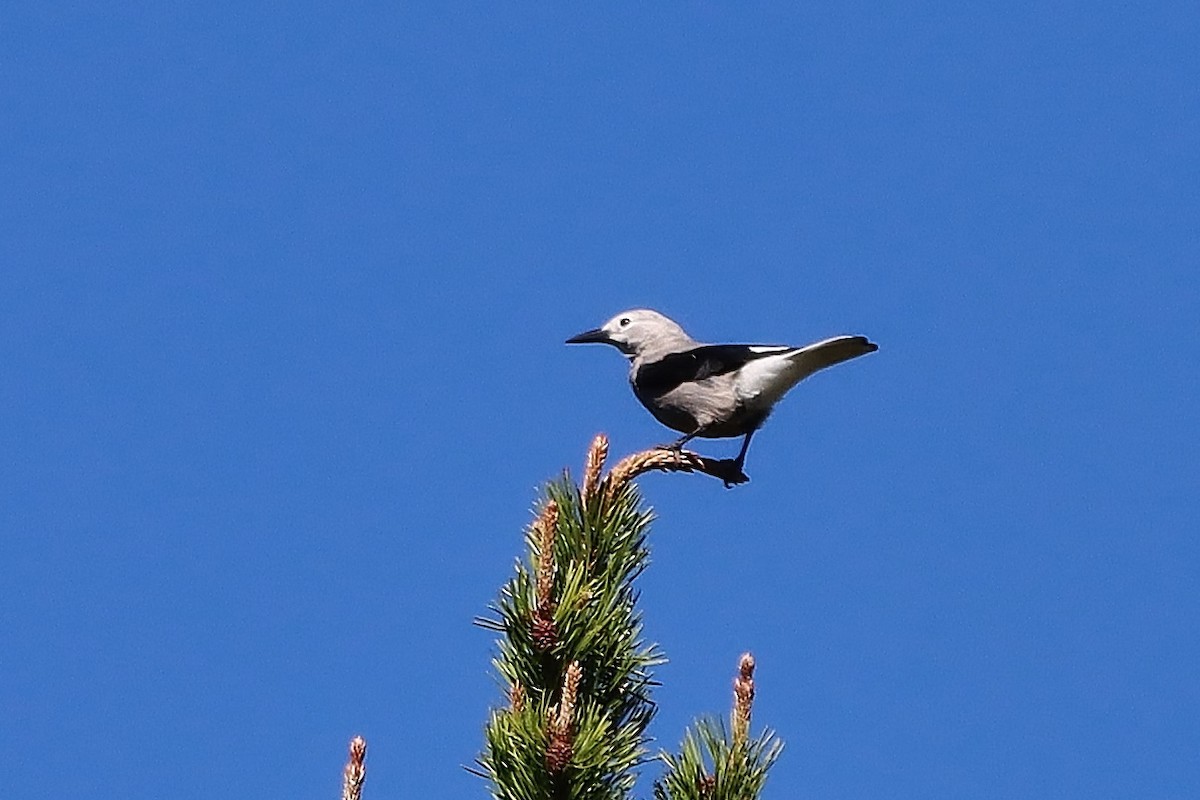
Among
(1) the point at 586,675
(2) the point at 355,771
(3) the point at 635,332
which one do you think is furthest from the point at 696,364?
(2) the point at 355,771

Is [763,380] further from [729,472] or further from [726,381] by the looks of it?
[729,472]

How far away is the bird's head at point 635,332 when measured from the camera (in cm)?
774

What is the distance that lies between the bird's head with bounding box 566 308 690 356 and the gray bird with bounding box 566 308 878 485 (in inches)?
21.3

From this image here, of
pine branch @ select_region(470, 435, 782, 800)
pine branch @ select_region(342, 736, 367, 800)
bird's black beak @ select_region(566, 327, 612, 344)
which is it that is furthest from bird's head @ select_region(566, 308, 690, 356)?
pine branch @ select_region(342, 736, 367, 800)

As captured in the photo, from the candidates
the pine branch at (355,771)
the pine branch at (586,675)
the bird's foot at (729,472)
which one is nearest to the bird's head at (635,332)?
the bird's foot at (729,472)

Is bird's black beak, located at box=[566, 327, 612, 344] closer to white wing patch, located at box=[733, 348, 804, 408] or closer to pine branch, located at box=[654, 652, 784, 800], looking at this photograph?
white wing patch, located at box=[733, 348, 804, 408]

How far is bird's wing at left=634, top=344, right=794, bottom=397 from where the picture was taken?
6.55 metres

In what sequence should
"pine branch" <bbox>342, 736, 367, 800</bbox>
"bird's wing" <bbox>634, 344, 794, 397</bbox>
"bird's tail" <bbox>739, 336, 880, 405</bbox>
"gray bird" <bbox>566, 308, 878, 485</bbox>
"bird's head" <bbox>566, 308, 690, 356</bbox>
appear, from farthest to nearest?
1. "bird's head" <bbox>566, 308, 690, 356</bbox>
2. "bird's wing" <bbox>634, 344, 794, 397</bbox>
3. "gray bird" <bbox>566, 308, 878, 485</bbox>
4. "bird's tail" <bbox>739, 336, 880, 405</bbox>
5. "pine branch" <bbox>342, 736, 367, 800</bbox>

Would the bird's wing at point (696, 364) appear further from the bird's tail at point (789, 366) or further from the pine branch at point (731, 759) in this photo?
the pine branch at point (731, 759)

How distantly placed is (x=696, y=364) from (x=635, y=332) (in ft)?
3.83

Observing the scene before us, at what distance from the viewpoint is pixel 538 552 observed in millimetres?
2654

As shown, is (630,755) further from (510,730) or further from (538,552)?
(538,552)

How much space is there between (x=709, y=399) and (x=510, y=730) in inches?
169

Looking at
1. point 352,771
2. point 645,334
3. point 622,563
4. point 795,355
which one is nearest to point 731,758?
point 622,563
